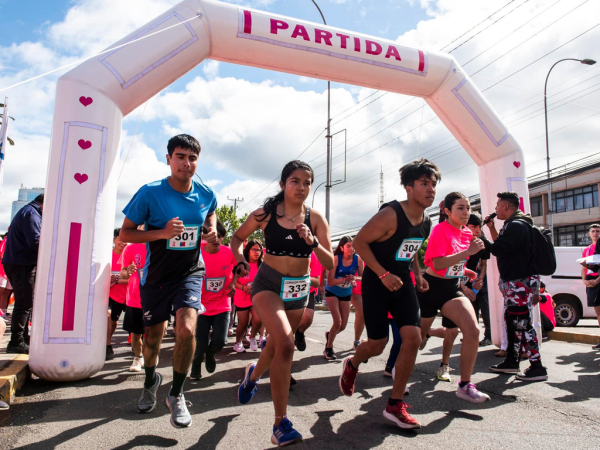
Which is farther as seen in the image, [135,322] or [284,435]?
[135,322]

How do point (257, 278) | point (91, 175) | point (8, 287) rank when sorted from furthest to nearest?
1. point (8, 287)
2. point (91, 175)
3. point (257, 278)

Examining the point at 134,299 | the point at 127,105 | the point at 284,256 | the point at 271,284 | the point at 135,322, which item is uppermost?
the point at 127,105

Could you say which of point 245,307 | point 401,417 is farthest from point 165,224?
point 245,307

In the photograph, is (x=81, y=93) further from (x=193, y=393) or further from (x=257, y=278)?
(x=193, y=393)

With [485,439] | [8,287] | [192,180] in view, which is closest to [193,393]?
[192,180]

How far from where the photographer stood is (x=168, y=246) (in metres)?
3.88

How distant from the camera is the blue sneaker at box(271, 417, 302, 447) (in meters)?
2.99

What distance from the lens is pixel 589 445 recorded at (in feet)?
10.2

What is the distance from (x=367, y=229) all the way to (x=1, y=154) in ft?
14.6

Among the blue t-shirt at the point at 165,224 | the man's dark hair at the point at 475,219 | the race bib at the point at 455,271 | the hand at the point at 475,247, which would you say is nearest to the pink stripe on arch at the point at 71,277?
the blue t-shirt at the point at 165,224

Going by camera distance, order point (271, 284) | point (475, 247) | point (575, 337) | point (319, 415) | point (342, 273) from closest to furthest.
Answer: point (271, 284) < point (319, 415) < point (475, 247) < point (342, 273) < point (575, 337)

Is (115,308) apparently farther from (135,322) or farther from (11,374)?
(11,374)

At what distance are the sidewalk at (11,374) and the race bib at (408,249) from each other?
3483mm

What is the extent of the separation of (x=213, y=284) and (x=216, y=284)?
3cm
